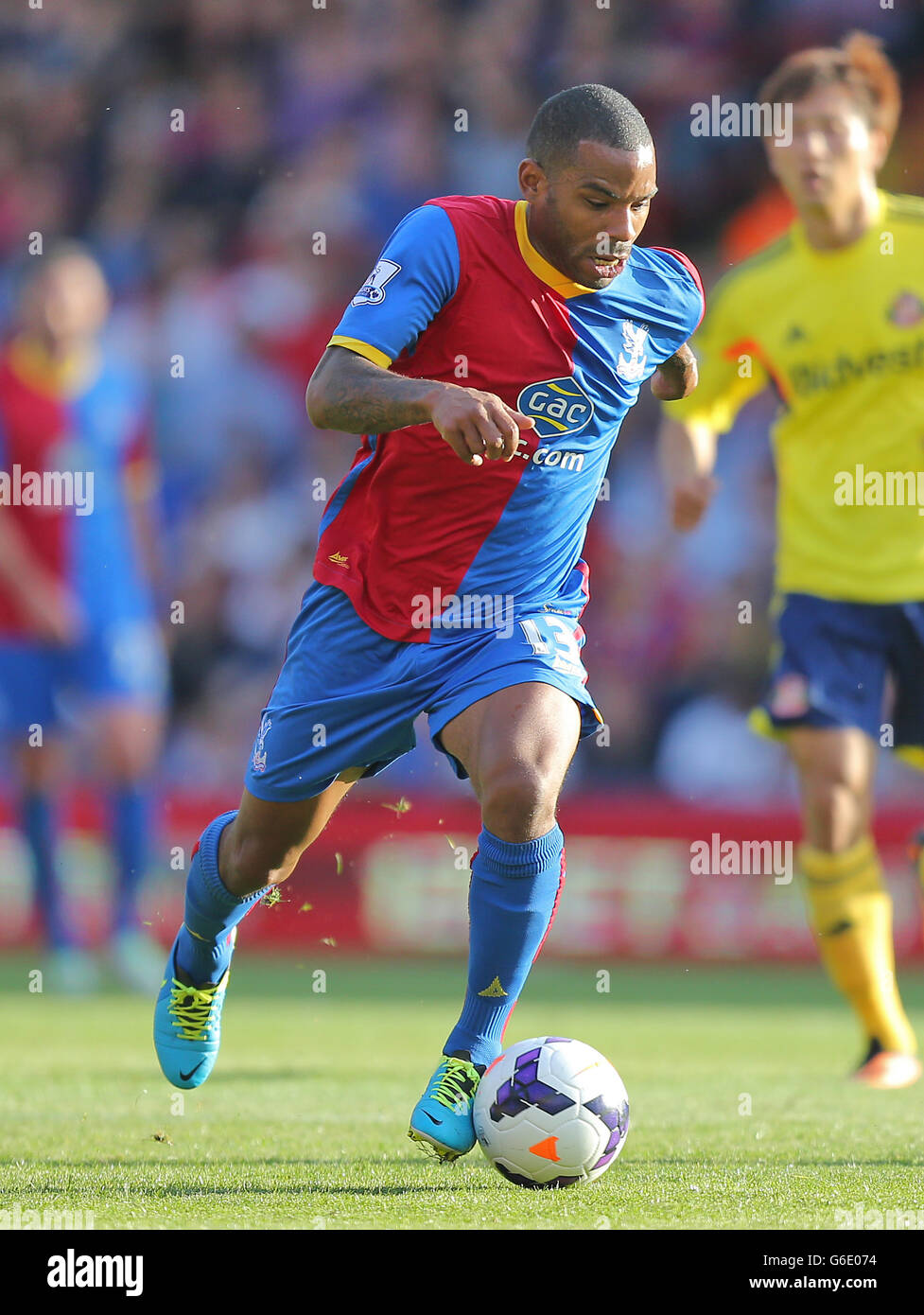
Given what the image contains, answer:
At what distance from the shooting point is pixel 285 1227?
3109 millimetres

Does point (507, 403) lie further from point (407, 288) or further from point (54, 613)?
point (54, 613)

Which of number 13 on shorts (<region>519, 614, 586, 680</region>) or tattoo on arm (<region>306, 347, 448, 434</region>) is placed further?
number 13 on shorts (<region>519, 614, 586, 680</region>)

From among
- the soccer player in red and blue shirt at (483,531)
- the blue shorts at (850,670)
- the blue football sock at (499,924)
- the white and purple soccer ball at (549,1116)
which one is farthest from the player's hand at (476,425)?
the blue shorts at (850,670)

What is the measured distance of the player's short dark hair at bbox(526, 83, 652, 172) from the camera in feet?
12.5

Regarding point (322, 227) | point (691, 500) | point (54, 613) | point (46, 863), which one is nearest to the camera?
point (691, 500)

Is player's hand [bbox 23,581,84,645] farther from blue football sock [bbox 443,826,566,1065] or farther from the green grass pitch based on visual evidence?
blue football sock [bbox 443,826,566,1065]

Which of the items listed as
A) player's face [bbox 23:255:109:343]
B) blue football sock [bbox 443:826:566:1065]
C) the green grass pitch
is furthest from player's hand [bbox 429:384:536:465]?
player's face [bbox 23:255:109:343]

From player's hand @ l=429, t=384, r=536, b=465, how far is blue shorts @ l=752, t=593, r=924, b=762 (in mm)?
2600

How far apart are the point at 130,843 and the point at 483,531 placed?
466 cm

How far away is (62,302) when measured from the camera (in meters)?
8.55

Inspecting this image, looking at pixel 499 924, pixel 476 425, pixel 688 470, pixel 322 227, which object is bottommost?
pixel 499 924

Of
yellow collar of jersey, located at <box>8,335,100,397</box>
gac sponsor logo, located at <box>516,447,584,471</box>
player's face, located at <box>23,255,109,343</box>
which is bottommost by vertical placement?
gac sponsor logo, located at <box>516,447,584,471</box>

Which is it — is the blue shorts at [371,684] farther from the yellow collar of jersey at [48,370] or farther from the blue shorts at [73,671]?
the yellow collar of jersey at [48,370]

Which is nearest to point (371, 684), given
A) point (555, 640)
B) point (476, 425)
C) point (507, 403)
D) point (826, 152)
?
point (555, 640)
